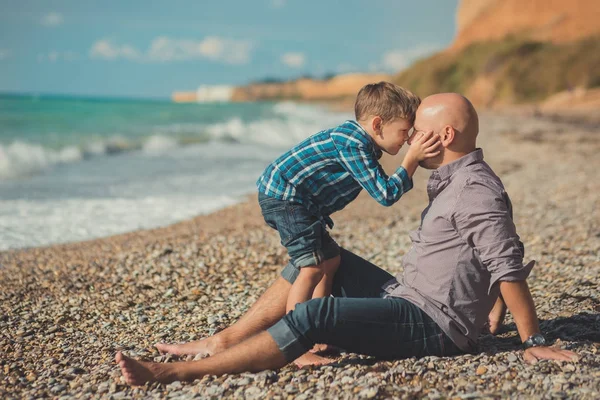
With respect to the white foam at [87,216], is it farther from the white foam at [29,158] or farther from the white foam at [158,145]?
the white foam at [158,145]

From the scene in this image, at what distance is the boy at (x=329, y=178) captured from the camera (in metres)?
3.58

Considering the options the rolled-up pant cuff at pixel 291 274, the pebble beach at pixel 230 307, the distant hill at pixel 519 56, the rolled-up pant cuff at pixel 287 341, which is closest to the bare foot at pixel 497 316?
the pebble beach at pixel 230 307

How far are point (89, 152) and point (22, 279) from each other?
15.6m

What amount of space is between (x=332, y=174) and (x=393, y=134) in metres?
0.46

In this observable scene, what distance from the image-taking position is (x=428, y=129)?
3.34 m

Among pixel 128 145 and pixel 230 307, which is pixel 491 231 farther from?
pixel 128 145

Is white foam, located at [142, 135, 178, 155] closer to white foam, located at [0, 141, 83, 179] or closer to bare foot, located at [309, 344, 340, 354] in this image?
white foam, located at [0, 141, 83, 179]

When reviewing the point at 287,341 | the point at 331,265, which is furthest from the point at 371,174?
the point at 287,341

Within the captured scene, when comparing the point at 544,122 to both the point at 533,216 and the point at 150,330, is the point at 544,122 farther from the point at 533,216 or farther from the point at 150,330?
the point at 150,330

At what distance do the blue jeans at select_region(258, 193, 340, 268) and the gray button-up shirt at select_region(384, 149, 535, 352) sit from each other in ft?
1.92

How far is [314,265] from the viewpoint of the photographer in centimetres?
373

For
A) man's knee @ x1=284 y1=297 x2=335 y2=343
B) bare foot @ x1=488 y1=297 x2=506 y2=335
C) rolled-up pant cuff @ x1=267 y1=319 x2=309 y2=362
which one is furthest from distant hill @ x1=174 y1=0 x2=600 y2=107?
rolled-up pant cuff @ x1=267 y1=319 x2=309 y2=362

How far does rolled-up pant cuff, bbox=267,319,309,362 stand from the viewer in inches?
123

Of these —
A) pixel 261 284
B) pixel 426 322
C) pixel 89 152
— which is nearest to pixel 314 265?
pixel 426 322
